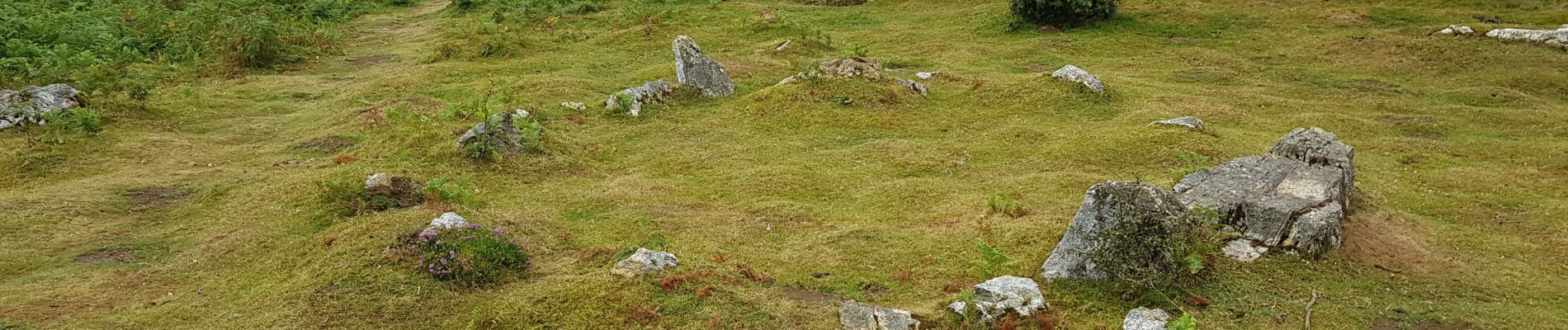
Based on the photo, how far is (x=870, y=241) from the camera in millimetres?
10992

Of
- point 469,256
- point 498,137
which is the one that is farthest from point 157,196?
point 469,256

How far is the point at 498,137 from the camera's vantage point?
14367mm

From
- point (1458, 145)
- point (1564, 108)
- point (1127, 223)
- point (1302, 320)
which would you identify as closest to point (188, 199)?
point (1127, 223)

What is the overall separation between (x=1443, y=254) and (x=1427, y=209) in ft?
7.31

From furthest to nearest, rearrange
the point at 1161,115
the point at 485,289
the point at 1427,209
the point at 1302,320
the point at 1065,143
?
the point at 1161,115
the point at 1065,143
the point at 1427,209
the point at 485,289
the point at 1302,320

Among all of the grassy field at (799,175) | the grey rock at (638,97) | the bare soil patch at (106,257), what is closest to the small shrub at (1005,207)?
the grassy field at (799,175)

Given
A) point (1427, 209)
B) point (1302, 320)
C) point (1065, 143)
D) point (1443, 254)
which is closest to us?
point (1302, 320)

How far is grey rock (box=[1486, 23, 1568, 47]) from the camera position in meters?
21.6

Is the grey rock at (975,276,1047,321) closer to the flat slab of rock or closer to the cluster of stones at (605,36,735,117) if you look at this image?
the flat slab of rock

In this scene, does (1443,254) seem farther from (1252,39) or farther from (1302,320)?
(1252,39)

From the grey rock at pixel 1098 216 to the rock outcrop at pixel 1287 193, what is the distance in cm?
107

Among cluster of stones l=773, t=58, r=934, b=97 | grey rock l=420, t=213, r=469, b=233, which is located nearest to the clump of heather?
grey rock l=420, t=213, r=469, b=233

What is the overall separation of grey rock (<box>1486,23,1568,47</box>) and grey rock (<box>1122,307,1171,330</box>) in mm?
18831

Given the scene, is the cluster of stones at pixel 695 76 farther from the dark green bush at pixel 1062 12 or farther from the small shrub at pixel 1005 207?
the dark green bush at pixel 1062 12
